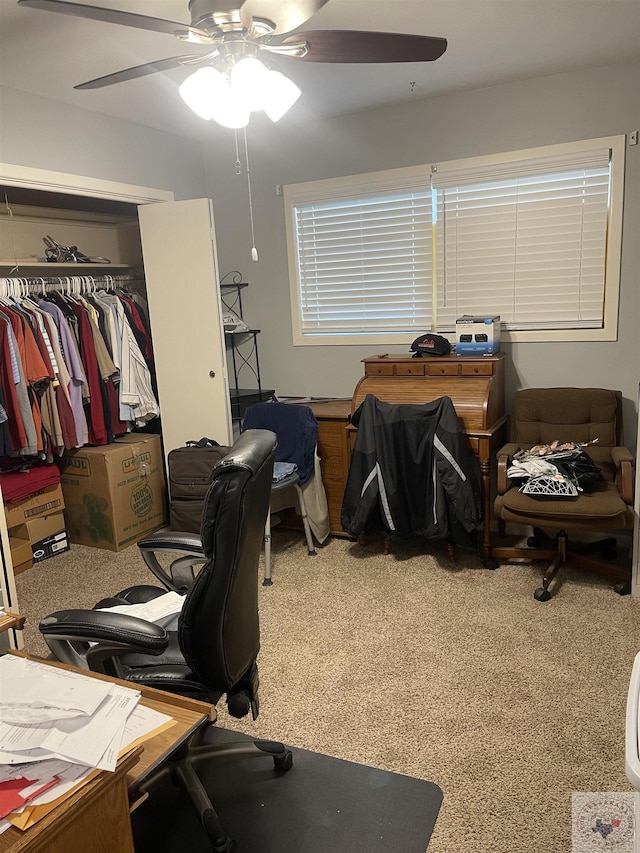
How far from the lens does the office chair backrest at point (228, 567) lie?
151 cm

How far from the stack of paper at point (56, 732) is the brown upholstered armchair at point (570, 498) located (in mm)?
2147

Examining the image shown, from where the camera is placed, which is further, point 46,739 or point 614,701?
point 614,701

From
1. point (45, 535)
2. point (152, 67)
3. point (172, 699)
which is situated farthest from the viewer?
point (45, 535)

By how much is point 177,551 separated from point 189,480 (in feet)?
5.50

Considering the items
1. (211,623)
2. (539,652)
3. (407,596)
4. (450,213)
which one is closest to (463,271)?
(450,213)

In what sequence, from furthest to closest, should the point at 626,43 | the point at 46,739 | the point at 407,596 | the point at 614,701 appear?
the point at 407,596 → the point at 626,43 → the point at 614,701 → the point at 46,739

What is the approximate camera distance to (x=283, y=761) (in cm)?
199

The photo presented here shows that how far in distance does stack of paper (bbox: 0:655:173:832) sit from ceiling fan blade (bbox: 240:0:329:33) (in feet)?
5.70

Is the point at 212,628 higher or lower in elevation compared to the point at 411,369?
lower

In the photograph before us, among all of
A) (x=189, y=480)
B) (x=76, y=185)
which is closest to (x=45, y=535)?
(x=189, y=480)

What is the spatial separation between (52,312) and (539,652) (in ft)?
10.2

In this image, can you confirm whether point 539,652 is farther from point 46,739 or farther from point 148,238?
point 148,238

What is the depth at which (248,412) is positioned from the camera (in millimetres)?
3766

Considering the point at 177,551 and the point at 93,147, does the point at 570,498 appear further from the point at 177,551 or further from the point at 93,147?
the point at 93,147
